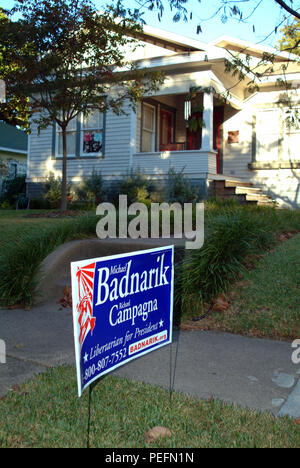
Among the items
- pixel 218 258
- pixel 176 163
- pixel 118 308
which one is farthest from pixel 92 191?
pixel 118 308

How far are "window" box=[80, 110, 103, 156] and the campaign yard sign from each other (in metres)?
14.0

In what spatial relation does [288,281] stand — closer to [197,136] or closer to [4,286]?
[4,286]

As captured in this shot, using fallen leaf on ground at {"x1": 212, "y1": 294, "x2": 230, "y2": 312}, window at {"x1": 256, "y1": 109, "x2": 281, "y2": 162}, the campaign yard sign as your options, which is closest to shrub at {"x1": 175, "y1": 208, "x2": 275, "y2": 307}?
fallen leaf on ground at {"x1": 212, "y1": 294, "x2": 230, "y2": 312}

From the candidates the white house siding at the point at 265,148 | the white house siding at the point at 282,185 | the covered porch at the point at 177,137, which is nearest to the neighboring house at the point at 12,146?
the covered porch at the point at 177,137

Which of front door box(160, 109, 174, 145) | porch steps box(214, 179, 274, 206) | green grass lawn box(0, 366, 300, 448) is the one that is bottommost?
green grass lawn box(0, 366, 300, 448)

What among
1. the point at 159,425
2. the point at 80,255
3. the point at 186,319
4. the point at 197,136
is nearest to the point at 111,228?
the point at 80,255

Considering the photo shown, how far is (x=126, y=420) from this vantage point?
9.56 feet

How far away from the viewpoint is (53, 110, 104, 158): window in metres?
16.9

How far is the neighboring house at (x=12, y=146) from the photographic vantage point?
2903cm

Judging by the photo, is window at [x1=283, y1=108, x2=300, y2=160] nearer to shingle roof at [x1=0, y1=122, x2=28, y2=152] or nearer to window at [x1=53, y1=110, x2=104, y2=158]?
window at [x1=53, y1=110, x2=104, y2=158]

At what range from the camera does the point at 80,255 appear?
6.93 m

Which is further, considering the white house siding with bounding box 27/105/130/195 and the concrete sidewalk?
the white house siding with bounding box 27/105/130/195

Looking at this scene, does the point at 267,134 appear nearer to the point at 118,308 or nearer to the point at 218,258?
the point at 218,258

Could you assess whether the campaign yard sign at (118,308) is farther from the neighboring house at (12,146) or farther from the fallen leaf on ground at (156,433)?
the neighboring house at (12,146)
